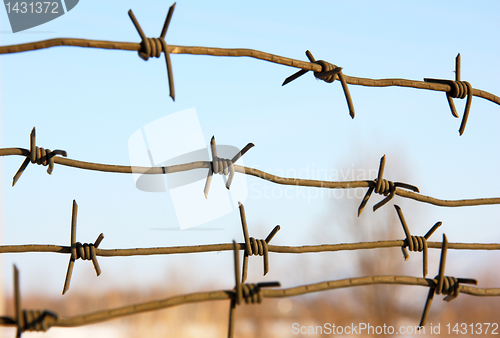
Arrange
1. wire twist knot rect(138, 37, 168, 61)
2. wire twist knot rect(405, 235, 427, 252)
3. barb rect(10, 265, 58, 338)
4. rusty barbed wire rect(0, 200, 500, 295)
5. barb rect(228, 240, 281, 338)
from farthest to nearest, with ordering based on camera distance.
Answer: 1. wire twist knot rect(405, 235, 427, 252)
2. rusty barbed wire rect(0, 200, 500, 295)
3. wire twist knot rect(138, 37, 168, 61)
4. barb rect(228, 240, 281, 338)
5. barb rect(10, 265, 58, 338)

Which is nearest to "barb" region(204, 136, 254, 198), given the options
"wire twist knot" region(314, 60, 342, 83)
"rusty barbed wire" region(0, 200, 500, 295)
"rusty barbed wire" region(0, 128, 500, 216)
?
"rusty barbed wire" region(0, 128, 500, 216)

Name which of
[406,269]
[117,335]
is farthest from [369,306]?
[117,335]

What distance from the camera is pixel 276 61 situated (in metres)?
0.92

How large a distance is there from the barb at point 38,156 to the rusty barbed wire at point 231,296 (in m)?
0.41

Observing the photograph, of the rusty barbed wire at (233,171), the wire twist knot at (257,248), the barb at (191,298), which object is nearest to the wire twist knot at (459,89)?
the rusty barbed wire at (233,171)

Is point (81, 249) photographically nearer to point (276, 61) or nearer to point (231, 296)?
point (231, 296)

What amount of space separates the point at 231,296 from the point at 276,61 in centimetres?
48

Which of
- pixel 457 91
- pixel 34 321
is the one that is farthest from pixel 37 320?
pixel 457 91

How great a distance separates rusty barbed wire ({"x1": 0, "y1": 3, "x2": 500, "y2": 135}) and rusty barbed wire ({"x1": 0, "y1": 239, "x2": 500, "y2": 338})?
0.33 m

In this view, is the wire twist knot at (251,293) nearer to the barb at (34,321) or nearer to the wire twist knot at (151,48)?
the barb at (34,321)

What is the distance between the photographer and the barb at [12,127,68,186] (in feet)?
3.10

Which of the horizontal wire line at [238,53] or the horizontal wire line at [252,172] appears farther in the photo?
the horizontal wire line at [252,172]

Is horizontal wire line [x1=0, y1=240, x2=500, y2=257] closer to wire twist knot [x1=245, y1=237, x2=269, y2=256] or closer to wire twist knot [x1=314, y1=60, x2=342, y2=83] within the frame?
wire twist knot [x1=245, y1=237, x2=269, y2=256]

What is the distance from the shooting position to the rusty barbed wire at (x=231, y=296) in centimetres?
61
